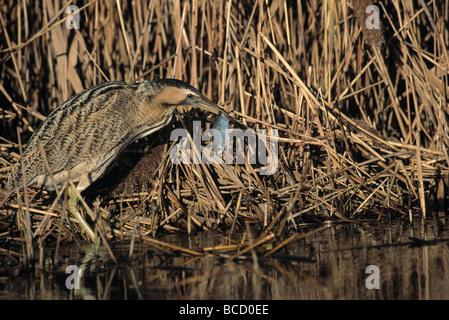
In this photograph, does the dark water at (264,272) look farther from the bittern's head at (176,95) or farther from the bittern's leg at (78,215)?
the bittern's head at (176,95)

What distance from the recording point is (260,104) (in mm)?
3660

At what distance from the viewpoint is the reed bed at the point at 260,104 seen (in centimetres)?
331

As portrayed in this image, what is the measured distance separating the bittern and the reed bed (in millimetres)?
160

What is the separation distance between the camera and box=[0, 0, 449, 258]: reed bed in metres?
3.31

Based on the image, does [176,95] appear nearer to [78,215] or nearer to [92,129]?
[92,129]

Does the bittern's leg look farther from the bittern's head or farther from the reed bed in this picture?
the bittern's head

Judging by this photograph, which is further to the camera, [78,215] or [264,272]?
[78,215]

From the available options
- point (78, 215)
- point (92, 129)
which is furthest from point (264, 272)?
point (92, 129)

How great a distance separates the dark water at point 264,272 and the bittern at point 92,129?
0.52 meters

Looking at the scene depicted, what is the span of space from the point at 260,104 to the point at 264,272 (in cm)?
152

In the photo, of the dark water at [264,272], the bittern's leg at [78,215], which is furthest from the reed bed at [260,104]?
the dark water at [264,272]
